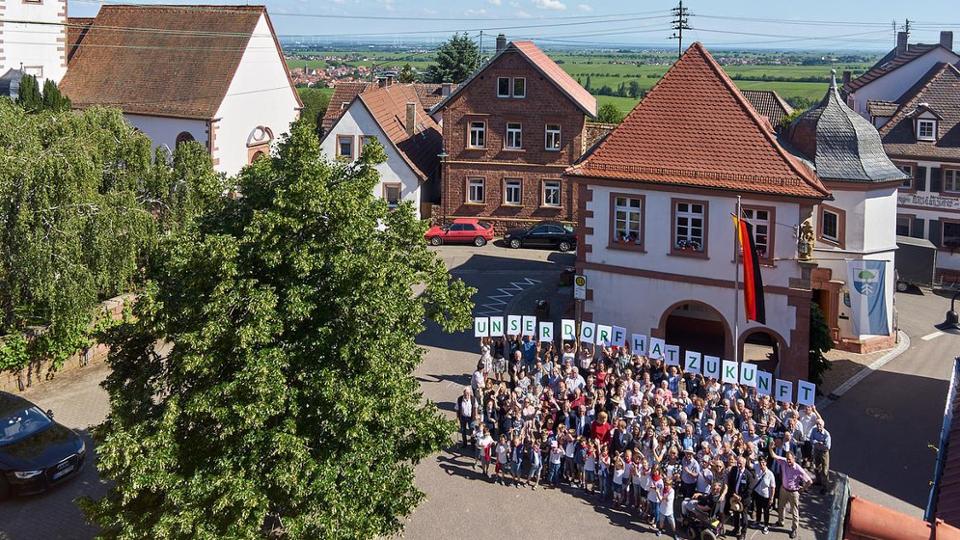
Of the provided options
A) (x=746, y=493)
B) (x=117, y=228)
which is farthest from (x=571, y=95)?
(x=746, y=493)

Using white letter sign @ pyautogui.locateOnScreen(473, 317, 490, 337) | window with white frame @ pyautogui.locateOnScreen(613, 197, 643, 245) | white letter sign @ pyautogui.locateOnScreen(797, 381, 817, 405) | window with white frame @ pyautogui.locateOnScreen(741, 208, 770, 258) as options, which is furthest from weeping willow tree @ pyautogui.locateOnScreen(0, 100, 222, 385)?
window with white frame @ pyautogui.locateOnScreen(741, 208, 770, 258)

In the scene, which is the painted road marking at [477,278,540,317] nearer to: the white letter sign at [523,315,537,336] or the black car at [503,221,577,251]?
the black car at [503,221,577,251]

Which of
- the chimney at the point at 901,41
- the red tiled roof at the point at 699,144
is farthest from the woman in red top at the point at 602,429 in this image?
the chimney at the point at 901,41

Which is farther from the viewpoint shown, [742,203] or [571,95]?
[571,95]

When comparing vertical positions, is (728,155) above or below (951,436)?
above

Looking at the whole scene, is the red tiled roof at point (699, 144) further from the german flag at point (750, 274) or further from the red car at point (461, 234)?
the red car at point (461, 234)

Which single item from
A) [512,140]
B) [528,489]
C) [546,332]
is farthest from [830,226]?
[512,140]

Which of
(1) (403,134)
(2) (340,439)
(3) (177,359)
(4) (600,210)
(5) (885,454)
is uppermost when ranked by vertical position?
(1) (403,134)

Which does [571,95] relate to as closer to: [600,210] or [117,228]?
[600,210]
